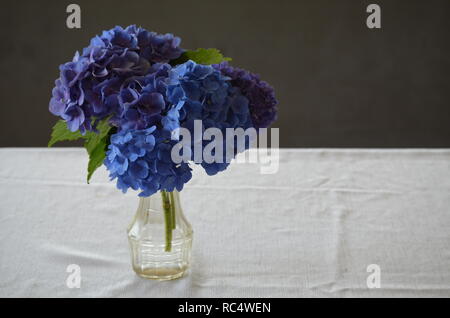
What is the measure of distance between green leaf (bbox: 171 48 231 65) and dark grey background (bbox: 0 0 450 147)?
1894 mm

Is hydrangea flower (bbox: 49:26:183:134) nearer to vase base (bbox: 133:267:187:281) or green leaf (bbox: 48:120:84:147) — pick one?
green leaf (bbox: 48:120:84:147)

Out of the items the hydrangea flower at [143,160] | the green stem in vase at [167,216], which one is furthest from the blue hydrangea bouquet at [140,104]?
the green stem in vase at [167,216]

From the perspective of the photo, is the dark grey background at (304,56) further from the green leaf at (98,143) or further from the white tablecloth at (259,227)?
the green leaf at (98,143)

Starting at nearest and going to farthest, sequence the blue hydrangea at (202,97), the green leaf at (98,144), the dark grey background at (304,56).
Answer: the blue hydrangea at (202,97), the green leaf at (98,144), the dark grey background at (304,56)

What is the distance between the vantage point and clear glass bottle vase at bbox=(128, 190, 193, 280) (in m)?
1.00

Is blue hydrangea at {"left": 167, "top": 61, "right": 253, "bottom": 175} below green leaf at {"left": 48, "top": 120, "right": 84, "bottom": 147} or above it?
above

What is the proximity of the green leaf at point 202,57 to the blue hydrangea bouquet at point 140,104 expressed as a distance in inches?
2.2

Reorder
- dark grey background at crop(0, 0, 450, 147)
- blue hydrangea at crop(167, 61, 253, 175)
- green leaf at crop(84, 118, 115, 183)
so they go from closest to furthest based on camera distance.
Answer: blue hydrangea at crop(167, 61, 253, 175), green leaf at crop(84, 118, 115, 183), dark grey background at crop(0, 0, 450, 147)

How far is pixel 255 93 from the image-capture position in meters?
0.94

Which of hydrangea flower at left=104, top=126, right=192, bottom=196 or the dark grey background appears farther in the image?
the dark grey background

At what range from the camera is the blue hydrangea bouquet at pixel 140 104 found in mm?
823

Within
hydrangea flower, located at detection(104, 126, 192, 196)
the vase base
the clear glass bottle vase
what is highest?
hydrangea flower, located at detection(104, 126, 192, 196)

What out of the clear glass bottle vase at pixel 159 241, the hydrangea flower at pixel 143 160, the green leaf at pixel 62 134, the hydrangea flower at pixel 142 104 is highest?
the hydrangea flower at pixel 142 104

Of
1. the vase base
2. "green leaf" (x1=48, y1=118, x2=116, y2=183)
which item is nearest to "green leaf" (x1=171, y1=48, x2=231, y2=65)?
"green leaf" (x1=48, y1=118, x2=116, y2=183)
